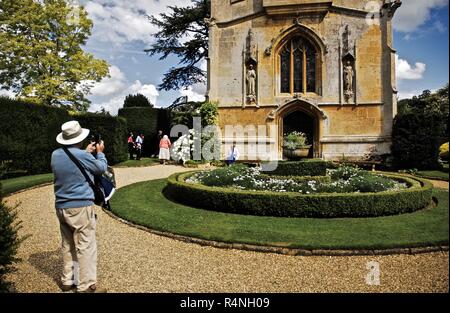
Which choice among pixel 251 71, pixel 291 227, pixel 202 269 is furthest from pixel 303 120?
pixel 202 269

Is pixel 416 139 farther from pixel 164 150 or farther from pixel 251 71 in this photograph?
pixel 164 150

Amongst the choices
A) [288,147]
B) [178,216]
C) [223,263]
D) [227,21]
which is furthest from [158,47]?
[223,263]

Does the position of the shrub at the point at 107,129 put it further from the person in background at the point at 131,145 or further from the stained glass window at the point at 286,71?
the stained glass window at the point at 286,71

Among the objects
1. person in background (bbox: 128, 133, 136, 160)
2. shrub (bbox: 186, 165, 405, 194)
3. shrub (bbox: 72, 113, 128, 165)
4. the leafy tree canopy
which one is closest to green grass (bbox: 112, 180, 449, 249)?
shrub (bbox: 186, 165, 405, 194)

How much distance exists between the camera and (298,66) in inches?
693

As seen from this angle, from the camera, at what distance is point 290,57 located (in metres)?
17.6

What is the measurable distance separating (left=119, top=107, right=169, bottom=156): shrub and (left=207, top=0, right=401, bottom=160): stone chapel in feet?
18.3

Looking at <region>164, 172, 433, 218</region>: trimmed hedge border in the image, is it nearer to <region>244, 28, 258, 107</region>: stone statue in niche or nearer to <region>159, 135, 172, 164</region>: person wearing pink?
<region>159, 135, 172, 164</region>: person wearing pink

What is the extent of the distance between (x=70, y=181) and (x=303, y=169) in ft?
24.7

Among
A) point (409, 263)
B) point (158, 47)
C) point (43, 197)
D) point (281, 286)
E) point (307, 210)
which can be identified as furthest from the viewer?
point (158, 47)

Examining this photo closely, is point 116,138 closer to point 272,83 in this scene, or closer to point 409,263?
point 272,83

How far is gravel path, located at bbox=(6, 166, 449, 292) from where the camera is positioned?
13.3 feet

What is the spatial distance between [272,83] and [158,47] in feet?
44.7

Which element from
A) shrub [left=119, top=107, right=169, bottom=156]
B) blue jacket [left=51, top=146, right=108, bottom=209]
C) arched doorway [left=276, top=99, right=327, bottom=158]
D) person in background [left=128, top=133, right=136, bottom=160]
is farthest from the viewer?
shrub [left=119, top=107, right=169, bottom=156]
